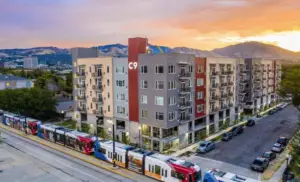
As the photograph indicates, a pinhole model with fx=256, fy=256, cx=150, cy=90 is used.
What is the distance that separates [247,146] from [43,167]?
3503 cm

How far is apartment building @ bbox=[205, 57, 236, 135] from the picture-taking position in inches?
2173

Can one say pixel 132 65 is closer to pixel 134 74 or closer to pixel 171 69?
pixel 134 74

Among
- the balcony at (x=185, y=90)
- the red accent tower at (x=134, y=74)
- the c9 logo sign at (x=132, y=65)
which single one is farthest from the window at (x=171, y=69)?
the c9 logo sign at (x=132, y=65)

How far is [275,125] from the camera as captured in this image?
208 ft

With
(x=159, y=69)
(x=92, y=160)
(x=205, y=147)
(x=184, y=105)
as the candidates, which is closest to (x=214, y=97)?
(x=184, y=105)

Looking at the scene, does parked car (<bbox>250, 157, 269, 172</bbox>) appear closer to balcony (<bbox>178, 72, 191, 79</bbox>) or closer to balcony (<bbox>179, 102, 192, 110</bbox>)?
balcony (<bbox>179, 102, 192, 110</bbox>)

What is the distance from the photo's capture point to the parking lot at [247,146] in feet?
125

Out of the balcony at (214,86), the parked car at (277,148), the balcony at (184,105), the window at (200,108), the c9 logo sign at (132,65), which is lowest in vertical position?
the parked car at (277,148)

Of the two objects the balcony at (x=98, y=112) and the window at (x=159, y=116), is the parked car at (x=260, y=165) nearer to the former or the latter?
the window at (x=159, y=116)

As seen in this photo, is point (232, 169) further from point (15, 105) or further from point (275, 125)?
point (15, 105)

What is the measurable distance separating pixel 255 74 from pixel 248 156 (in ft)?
138

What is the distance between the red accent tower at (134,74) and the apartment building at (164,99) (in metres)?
1.00

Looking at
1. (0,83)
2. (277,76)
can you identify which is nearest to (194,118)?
(277,76)

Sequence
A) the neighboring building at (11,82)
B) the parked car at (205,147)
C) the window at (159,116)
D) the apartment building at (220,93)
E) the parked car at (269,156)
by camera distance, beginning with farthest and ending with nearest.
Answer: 1. the neighboring building at (11,82)
2. the apartment building at (220,93)
3. the window at (159,116)
4. the parked car at (205,147)
5. the parked car at (269,156)
